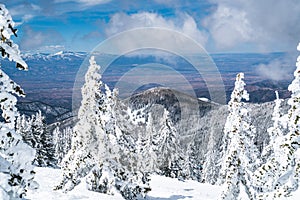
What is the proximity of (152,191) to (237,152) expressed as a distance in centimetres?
1457

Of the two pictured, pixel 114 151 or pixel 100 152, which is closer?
pixel 100 152

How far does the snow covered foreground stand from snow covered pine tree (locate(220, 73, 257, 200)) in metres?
7.15

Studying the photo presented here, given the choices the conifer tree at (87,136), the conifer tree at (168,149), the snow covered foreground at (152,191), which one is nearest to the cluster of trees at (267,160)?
the snow covered foreground at (152,191)

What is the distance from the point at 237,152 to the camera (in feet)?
57.5

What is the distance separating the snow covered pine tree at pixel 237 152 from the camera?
17.5 m

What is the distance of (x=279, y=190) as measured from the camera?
1083 centimetres

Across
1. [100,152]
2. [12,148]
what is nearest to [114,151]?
[100,152]

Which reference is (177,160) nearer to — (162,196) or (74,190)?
(162,196)

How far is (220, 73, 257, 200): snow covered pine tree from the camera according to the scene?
57.3 ft

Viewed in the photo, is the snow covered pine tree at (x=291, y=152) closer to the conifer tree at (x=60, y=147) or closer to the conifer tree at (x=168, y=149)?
the conifer tree at (x=168, y=149)

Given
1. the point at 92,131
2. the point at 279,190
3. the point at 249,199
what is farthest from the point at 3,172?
the point at 92,131

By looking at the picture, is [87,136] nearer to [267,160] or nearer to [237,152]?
[237,152]

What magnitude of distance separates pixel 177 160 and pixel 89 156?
23.7 m

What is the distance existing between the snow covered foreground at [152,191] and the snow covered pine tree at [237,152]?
23.5ft
